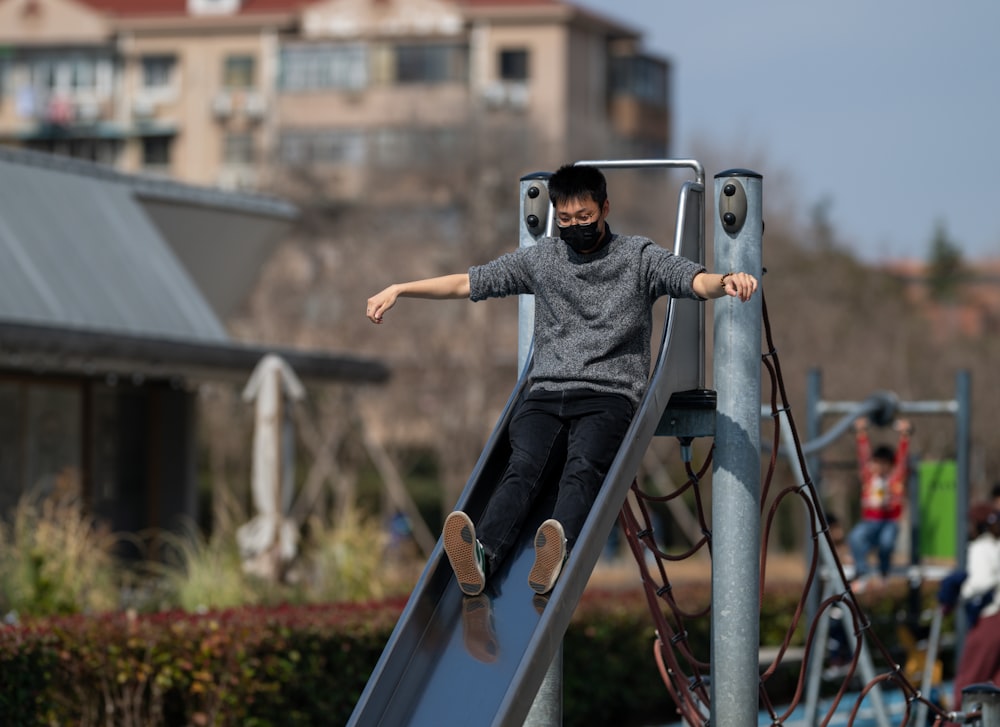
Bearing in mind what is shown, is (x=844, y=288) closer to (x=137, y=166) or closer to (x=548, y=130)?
(x=548, y=130)

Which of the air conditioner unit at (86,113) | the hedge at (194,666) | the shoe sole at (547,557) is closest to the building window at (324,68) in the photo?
the air conditioner unit at (86,113)

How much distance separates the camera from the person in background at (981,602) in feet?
33.7

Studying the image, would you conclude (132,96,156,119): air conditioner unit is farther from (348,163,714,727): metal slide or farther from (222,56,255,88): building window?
(348,163,714,727): metal slide

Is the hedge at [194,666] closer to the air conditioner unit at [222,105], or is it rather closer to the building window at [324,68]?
the building window at [324,68]

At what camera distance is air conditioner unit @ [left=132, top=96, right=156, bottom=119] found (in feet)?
240

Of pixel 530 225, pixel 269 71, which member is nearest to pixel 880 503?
pixel 530 225

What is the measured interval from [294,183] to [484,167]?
6.08m

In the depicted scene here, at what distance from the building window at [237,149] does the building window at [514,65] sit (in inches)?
446

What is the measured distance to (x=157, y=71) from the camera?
74.1 metres

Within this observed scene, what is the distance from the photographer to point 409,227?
145 ft

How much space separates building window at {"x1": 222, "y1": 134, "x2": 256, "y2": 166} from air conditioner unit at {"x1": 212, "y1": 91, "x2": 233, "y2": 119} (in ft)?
3.24

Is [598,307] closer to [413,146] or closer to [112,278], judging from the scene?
[112,278]

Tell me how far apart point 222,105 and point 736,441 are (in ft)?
222

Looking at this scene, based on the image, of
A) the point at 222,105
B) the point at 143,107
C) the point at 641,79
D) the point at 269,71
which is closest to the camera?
the point at 269,71
